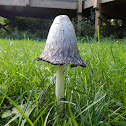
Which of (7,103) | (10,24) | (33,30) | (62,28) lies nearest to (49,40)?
(62,28)

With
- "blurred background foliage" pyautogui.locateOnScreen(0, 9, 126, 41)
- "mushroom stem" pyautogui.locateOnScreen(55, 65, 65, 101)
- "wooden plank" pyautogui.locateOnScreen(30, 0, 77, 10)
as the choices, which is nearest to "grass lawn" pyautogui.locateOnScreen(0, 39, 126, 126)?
"mushroom stem" pyautogui.locateOnScreen(55, 65, 65, 101)

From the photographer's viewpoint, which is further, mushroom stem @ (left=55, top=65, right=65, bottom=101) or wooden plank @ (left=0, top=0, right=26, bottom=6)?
wooden plank @ (left=0, top=0, right=26, bottom=6)

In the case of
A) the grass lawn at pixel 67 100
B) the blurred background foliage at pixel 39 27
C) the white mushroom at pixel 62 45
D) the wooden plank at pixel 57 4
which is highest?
the wooden plank at pixel 57 4

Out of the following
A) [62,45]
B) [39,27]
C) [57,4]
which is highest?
[57,4]

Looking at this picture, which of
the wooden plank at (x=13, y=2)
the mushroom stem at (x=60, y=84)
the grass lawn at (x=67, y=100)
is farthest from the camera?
the wooden plank at (x=13, y=2)

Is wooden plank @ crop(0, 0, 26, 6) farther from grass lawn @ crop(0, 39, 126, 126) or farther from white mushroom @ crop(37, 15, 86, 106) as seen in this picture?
white mushroom @ crop(37, 15, 86, 106)

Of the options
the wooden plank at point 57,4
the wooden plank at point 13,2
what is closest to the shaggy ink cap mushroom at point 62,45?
the wooden plank at point 57,4

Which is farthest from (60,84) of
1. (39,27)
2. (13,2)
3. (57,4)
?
(39,27)

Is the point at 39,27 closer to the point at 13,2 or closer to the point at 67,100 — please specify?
the point at 13,2

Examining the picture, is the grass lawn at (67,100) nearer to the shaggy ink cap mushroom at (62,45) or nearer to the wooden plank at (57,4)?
the shaggy ink cap mushroom at (62,45)
